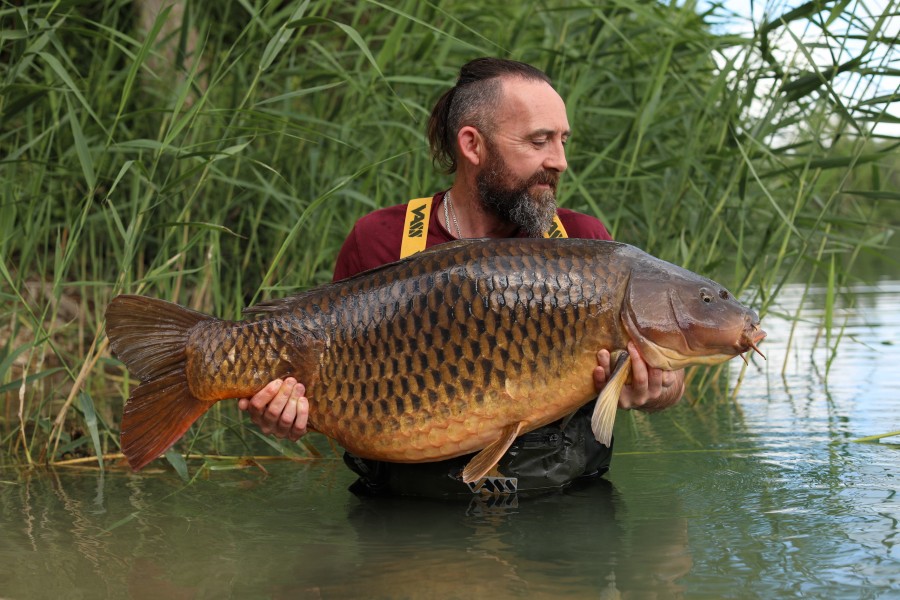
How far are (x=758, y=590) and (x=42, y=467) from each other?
2.38 metres

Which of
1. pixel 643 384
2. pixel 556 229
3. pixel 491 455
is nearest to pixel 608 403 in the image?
pixel 643 384

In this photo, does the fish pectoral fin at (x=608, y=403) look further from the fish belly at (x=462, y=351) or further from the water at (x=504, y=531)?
the water at (x=504, y=531)

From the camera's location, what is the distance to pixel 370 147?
15.9ft

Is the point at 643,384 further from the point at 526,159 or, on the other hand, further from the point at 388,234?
the point at 388,234

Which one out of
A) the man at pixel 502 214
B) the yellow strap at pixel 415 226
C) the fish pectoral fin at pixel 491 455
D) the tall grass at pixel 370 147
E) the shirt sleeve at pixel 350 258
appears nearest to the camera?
the fish pectoral fin at pixel 491 455

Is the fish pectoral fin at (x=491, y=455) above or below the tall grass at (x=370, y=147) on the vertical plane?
below

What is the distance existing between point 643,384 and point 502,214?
783mm

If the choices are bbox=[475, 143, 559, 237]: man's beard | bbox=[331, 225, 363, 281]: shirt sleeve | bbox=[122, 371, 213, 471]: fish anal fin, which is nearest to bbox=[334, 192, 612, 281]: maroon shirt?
bbox=[331, 225, 363, 281]: shirt sleeve

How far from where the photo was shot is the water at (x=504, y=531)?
2375 millimetres

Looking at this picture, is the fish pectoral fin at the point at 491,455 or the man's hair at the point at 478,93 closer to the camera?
the fish pectoral fin at the point at 491,455

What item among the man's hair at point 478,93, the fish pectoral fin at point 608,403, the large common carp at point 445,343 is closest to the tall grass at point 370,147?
the man's hair at point 478,93

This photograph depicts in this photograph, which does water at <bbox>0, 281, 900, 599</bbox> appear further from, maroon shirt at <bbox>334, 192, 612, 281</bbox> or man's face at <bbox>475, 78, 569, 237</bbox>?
man's face at <bbox>475, 78, 569, 237</bbox>

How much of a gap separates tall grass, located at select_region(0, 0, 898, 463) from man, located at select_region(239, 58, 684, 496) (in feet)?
1.26

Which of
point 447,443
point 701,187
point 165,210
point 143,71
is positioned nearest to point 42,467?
point 165,210
